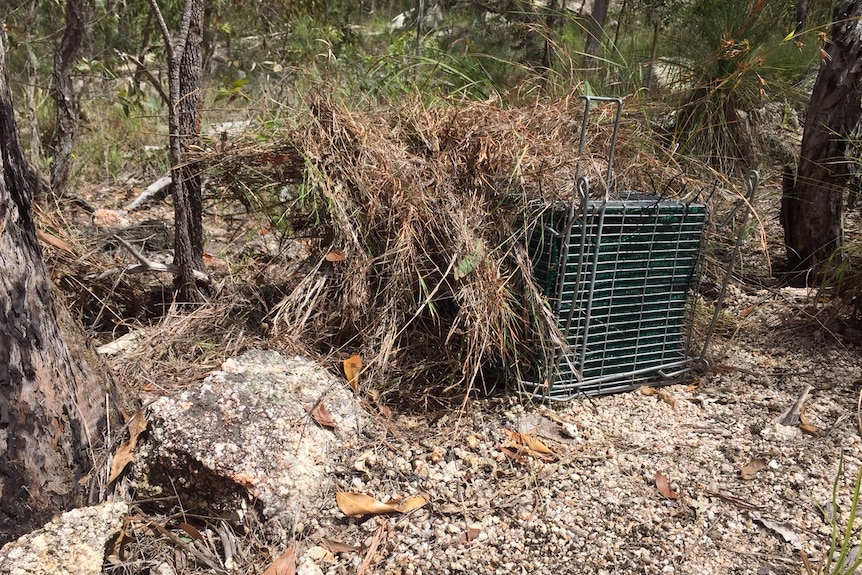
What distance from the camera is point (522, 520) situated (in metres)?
1.63

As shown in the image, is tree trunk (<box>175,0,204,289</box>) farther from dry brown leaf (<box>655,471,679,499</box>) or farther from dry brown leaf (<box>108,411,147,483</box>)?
dry brown leaf (<box>655,471,679,499</box>)

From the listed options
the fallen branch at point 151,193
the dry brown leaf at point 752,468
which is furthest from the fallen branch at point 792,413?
the fallen branch at point 151,193

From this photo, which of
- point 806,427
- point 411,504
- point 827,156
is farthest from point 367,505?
point 827,156

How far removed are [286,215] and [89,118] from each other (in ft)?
12.6

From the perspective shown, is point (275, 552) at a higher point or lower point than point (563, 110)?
lower

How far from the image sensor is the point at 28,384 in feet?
4.77

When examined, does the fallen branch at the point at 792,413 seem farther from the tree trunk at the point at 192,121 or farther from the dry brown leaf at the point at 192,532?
the tree trunk at the point at 192,121

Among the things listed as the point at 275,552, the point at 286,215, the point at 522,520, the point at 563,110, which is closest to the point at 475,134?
the point at 563,110

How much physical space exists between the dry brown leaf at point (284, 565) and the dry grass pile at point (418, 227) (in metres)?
0.65

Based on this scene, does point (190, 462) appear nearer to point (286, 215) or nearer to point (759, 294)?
point (286, 215)

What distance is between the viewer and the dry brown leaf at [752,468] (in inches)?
69.9

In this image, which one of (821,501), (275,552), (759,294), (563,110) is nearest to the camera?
(275,552)

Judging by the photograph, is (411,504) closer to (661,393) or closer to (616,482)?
(616,482)

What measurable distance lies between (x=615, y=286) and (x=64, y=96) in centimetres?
303
